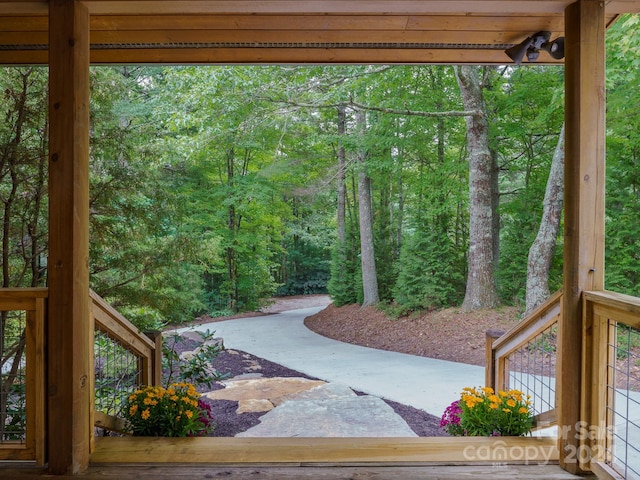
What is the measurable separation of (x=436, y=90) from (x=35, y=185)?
8015 mm

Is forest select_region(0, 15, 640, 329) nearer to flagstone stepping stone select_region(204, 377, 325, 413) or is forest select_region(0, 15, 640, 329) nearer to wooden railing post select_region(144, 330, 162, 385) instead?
wooden railing post select_region(144, 330, 162, 385)

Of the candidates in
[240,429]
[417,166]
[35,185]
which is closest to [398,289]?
[417,166]

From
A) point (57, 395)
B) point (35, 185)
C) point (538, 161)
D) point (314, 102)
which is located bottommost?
point (57, 395)

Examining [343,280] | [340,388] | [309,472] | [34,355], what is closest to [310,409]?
[340,388]

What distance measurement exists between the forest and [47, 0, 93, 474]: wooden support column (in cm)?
192

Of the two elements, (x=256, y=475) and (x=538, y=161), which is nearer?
(x=256, y=475)

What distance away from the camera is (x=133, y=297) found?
4.34 m

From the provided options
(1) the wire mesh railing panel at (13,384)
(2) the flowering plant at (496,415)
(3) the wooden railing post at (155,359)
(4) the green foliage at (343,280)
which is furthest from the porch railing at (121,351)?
(4) the green foliage at (343,280)

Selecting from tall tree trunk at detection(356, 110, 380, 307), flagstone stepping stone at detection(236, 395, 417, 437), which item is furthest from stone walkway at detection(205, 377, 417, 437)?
tall tree trunk at detection(356, 110, 380, 307)

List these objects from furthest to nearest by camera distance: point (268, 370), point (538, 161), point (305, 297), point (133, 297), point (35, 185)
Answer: point (305, 297) < point (538, 161) < point (268, 370) < point (133, 297) < point (35, 185)

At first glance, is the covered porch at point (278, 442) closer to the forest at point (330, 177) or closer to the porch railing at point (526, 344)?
the porch railing at point (526, 344)

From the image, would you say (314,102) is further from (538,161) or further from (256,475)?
(256,475)

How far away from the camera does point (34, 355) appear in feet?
7.25

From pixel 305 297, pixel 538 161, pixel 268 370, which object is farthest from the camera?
pixel 305 297
